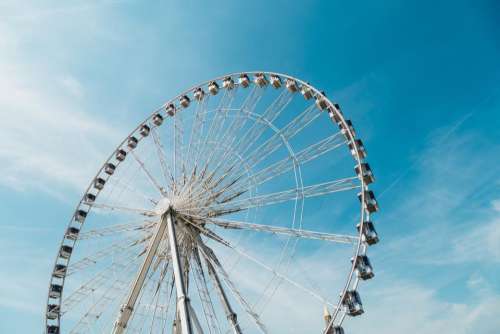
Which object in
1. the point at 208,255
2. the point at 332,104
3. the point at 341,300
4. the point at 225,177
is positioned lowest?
the point at 341,300

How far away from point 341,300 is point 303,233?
137 inches

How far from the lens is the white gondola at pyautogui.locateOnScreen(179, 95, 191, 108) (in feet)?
85.5

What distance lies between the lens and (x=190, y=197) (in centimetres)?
2058

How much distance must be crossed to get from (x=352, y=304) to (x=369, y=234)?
2.82 m

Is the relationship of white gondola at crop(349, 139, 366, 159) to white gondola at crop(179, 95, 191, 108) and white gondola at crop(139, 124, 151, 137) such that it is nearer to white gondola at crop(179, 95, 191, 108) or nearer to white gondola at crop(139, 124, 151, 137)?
white gondola at crop(179, 95, 191, 108)

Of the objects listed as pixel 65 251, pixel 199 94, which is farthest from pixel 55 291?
pixel 199 94

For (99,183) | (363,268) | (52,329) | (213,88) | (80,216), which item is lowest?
(363,268)

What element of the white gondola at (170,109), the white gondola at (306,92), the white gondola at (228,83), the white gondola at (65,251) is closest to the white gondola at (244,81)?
the white gondola at (228,83)

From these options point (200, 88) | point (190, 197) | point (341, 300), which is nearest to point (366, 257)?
point (341, 300)

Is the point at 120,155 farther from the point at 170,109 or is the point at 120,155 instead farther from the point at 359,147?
the point at 359,147

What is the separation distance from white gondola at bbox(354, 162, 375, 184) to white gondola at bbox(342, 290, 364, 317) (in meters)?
4.71

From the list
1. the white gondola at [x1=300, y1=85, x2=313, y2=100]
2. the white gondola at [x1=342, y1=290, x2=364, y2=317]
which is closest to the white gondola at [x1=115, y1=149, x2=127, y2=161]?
the white gondola at [x1=300, y1=85, x2=313, y2=100]

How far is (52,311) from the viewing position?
23172 mm

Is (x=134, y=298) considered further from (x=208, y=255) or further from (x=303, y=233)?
(x=303, y=233)
